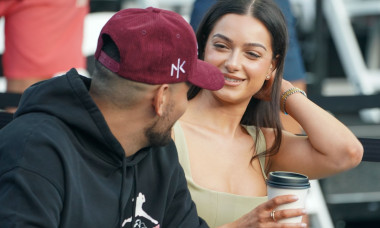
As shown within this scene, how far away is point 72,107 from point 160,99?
0.23 meters

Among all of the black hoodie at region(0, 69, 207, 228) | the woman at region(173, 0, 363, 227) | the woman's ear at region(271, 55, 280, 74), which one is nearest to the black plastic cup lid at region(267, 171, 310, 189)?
the black hoodie at region(0, 69, 207, 228)

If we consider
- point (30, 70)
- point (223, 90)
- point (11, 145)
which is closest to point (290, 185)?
point (223, 90)

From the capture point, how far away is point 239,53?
7.99ft

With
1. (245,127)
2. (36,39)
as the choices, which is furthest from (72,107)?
(36,39)

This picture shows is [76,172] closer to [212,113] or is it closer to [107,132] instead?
[107,132]

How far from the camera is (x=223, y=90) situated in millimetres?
2438

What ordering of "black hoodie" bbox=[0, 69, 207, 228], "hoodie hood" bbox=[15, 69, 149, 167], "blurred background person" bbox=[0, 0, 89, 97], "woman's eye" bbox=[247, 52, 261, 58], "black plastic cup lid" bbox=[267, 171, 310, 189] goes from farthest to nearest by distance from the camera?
"blurred background person" bbox=[0, 0, 89, 97], "woman's eye" bbox=[247, 52, 261, 58], "black plastic cup lid" bbox=[267, 171, 310, 189], "hoodie hood" bbox=[15, 69, 149, 167], "black hoodie" bbox=[0, 69, 207, 228]

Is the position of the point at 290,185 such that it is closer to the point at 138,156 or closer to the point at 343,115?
the point at 138,156

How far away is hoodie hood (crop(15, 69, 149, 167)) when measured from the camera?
5.86 ft

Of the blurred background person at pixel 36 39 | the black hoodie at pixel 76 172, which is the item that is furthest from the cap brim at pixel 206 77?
the blurred background person at pixel 36 39

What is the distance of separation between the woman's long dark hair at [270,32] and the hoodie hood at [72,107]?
2.49 feet

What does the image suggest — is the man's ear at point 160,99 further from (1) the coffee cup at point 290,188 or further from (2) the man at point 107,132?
(1) the coffee cup at point 290,188

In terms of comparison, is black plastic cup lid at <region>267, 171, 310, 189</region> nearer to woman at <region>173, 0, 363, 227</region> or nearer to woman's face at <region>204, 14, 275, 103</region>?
woman at <region>173, 0, 363, 227</region>

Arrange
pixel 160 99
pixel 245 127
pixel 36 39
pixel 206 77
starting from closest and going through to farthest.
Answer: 1. pixel 160 99
2. pixel 206 77
3. pixel 245 127
4. pixel 36 39
